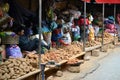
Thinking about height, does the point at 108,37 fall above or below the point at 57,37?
below

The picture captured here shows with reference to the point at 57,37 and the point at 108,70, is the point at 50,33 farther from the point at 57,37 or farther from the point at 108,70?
the point at 108,70

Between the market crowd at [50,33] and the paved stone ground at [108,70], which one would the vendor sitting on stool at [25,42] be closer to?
the market crowd at [50,33]

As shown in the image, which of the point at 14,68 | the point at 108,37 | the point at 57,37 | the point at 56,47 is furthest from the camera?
the point at 108,37

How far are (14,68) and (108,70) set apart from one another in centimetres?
400

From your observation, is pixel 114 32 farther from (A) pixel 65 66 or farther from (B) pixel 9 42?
(B) pixel 9 42

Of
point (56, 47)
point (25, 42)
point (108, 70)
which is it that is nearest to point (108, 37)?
point (56, 47)

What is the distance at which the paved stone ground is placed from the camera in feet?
35.6

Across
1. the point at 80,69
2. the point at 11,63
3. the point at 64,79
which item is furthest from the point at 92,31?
the point at 11,63

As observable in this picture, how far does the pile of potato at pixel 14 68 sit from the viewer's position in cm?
859

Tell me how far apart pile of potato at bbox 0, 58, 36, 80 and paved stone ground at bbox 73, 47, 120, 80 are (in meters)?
1.60

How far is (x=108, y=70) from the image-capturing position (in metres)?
12.2

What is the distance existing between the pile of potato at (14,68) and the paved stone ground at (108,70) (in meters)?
1.60

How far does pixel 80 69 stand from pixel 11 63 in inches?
121

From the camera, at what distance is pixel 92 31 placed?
57.5ft
